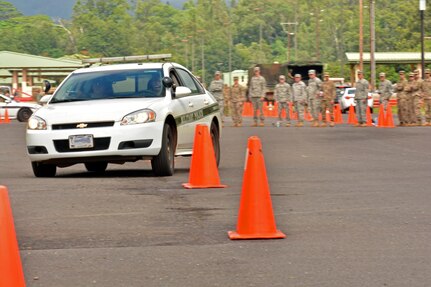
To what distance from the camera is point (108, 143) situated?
15.5 meters

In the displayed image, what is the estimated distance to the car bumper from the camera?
15.5 m

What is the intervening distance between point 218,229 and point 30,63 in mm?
95455

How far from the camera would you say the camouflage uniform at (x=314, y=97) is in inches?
1563

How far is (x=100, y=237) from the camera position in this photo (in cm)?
961

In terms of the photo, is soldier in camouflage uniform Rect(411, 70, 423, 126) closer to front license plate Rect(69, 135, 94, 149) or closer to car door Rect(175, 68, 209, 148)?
car door Rect(175, 68, 209, 148)

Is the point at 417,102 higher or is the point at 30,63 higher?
the point at 30,63

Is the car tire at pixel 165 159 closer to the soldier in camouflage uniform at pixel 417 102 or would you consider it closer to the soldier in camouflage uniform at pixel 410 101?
the soldier in camouflage uniform at pixel 417 102

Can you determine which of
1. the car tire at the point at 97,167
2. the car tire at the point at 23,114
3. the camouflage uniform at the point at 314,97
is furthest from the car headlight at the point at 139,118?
the car tire at the point at 23,114

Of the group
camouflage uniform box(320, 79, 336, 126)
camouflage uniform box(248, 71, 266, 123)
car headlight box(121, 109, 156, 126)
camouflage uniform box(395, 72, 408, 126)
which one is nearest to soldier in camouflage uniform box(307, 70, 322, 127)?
camouflage uniform box(320, 79, 336, 126)

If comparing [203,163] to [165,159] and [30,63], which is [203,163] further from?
[30,63]

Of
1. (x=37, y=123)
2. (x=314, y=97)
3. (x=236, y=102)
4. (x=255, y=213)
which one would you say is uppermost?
(x=37, y=123)

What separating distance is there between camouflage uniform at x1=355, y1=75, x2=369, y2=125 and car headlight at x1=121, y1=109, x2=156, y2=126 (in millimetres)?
23571

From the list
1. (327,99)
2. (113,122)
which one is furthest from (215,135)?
(327,99)

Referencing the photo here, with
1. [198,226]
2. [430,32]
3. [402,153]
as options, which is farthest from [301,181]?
[430,32]
